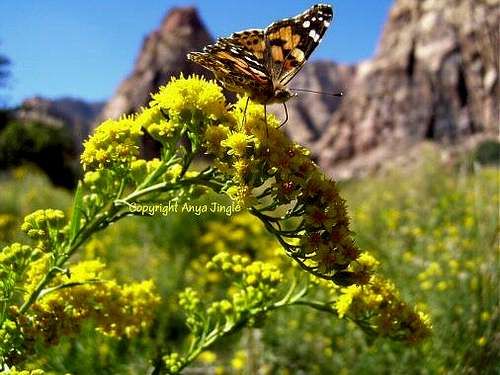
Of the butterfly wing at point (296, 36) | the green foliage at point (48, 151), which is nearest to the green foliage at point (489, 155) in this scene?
the butterfly wing at point (296, 36)

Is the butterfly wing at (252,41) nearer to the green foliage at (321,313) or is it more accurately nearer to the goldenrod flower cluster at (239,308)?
the goldenrod flower cluster at (239,308)

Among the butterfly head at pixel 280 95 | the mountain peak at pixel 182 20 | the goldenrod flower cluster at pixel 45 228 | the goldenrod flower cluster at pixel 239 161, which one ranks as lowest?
the goldenrod flower cluster at pixel 45 228

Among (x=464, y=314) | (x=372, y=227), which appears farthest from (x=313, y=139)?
(x=464, y=314)

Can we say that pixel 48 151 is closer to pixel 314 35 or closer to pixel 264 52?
pixel 264 52

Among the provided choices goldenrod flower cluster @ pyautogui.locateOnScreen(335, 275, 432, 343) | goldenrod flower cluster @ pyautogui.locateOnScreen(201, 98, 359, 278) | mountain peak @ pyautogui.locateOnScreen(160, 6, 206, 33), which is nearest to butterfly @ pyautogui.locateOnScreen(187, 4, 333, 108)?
goldenrod flower cluster @ pyautogui.locateOnScreen(201, 98, 359, 278)

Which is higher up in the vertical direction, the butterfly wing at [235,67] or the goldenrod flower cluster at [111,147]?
the butterfly wing at [235,67]

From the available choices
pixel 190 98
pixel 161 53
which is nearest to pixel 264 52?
pixel 190 98

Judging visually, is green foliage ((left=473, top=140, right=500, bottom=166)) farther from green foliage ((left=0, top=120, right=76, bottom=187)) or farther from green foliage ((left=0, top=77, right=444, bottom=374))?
green foliage ((left=0, top=120, right=76, bottom=187))
